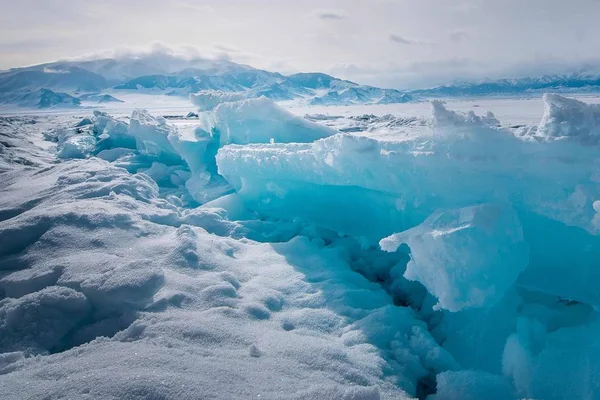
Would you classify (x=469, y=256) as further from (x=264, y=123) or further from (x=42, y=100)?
(x=42, y=100)

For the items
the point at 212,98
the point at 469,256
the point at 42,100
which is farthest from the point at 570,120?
the point at 42,100

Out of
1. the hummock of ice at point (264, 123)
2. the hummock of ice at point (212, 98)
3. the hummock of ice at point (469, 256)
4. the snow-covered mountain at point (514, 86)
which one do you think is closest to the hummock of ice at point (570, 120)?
the hummock of ice at point (469, 256)

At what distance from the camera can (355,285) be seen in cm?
356

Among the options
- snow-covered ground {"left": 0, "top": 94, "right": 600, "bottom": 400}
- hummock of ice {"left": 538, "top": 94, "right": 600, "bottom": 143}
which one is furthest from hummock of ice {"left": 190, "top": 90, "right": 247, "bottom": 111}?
hummock of ice {"left": 538, "top": 94, "right": 600, "bottom": 143}

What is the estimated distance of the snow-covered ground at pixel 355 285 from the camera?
→ 2205mm

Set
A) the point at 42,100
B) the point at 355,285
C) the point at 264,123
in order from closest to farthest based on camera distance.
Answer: the point at 355,285, the point at 264,123, the point at 42,100

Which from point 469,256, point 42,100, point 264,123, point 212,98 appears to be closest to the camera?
point 469,256

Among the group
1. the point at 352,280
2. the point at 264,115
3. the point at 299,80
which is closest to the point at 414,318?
the point at 352,280

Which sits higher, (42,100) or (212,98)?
(42,100)

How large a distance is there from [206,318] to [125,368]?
75cm

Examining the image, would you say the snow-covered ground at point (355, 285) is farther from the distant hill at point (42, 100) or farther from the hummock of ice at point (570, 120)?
the distant hill at point (42, 100)

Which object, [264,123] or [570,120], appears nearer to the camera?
[570,120]

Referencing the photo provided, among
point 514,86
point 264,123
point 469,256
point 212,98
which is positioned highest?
point 514,86

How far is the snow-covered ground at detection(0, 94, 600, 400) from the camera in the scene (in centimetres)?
221
